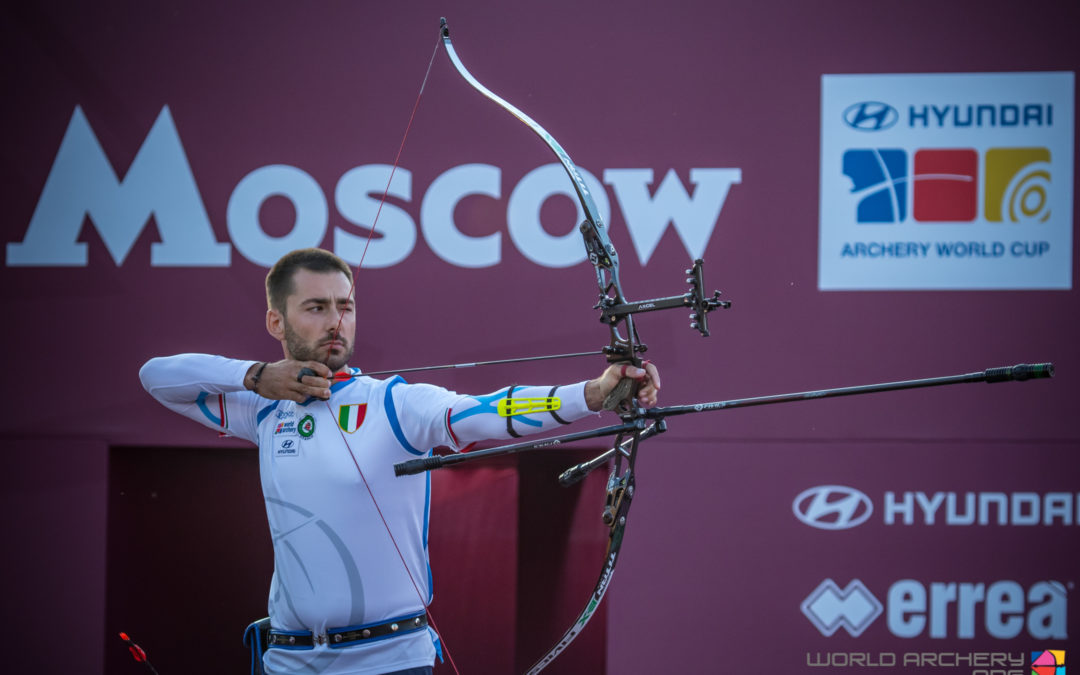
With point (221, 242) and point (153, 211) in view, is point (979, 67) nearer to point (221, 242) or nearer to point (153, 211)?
point (221, 242)

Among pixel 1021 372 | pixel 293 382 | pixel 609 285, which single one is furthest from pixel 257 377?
pixel 1021 372

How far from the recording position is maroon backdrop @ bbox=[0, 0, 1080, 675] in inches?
93.9

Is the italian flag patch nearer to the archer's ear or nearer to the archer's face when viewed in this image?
the archer's face

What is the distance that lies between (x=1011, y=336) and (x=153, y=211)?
2.36 m

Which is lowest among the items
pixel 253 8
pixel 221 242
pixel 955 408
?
pixel 955 408

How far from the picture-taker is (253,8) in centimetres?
252

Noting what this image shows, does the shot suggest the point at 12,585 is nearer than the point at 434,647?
No

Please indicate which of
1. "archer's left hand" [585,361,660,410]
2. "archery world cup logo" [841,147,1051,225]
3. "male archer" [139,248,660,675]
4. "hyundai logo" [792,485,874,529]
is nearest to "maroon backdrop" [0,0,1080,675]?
"hyundai logo" [792,485,874,529]

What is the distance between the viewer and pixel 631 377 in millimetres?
1399

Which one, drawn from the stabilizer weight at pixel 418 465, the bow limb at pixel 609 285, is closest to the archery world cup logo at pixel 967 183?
the bow limb at pixel 609 285

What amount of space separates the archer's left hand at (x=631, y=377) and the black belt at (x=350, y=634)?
1.81ft

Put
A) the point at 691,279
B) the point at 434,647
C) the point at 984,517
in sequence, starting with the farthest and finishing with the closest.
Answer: the point at 984,517
the point at 434,647
the point at 691,279

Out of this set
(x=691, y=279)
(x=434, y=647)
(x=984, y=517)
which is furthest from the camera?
(x=984, y=517)

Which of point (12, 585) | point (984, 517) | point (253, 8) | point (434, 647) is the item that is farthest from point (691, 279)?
point (12, 585)
